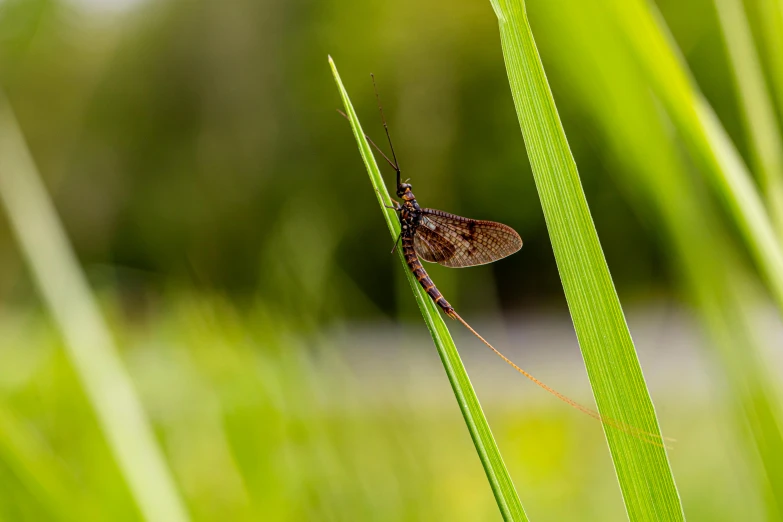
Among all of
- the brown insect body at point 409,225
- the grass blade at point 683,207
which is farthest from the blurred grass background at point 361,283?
the brown insect body at point 409,225

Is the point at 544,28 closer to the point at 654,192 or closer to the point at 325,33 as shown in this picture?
the point at 654,192

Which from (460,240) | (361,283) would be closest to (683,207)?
(460,240)

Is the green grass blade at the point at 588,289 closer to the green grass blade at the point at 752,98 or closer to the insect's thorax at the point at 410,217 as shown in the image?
the green grass blade at the point at 752,98

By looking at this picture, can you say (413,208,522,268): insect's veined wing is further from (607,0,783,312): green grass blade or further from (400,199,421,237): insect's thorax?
(607,0,783,312): green grass blade

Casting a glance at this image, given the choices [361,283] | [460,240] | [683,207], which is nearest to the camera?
[683,207]

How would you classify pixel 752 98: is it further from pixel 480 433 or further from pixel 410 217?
pixel 410 217

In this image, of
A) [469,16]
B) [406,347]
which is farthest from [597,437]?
[469,16]
